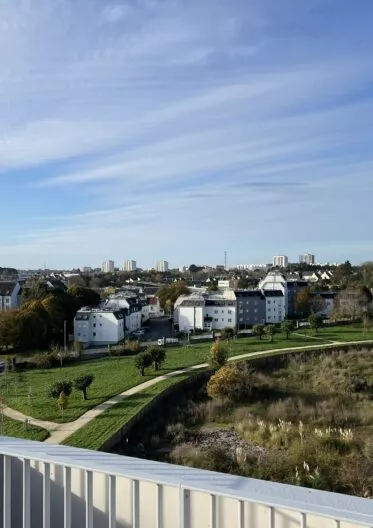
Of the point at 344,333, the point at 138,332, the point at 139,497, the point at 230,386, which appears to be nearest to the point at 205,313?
the point at 138,332

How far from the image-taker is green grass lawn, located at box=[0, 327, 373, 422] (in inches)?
608

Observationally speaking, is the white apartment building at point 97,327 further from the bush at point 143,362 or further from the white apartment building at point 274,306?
the white apartment building at point 274,306

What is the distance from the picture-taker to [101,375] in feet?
66.7

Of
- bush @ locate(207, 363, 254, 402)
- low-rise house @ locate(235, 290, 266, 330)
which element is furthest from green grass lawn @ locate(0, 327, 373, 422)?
low-rise house @ locate(235, 290, 266, 330)

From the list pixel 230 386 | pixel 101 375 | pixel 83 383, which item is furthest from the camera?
pixel 101 375

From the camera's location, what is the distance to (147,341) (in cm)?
3119

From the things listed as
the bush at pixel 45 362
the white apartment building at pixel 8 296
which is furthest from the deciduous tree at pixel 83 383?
the white apartment building at pixel 8 296

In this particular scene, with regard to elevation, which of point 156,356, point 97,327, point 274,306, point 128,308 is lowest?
point 156,356

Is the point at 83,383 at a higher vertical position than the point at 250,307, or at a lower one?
lower

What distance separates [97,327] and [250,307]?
1382 cm

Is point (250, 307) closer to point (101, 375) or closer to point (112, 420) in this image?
point (101, 375)

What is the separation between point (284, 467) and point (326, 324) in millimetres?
26631

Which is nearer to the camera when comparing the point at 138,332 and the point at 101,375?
the point at 101,375

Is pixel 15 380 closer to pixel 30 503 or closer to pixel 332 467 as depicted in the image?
pixel 332 467
